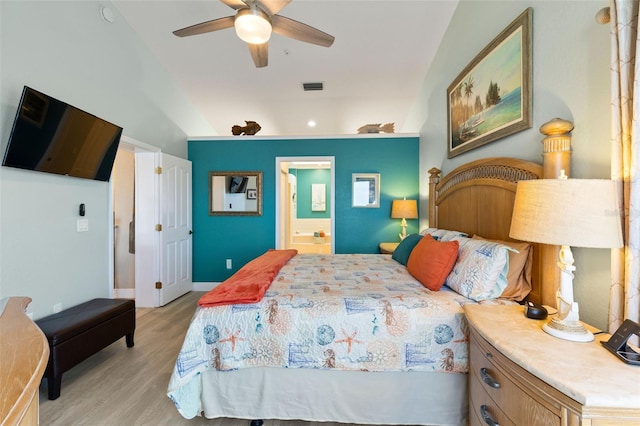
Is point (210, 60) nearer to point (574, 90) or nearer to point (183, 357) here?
point (183, 357)

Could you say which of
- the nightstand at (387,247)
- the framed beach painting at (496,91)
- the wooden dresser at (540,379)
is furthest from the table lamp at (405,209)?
the wooden dresser at (540,379)

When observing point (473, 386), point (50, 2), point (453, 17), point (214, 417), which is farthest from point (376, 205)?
point (50, 2)

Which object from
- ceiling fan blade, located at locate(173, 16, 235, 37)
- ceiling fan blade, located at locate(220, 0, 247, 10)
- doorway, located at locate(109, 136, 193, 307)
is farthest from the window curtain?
doorway, located at locate(109, 136, 193, 307)

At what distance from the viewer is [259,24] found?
1.83 m

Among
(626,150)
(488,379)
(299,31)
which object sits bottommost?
(488,379)

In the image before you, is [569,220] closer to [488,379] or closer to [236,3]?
[488,379]

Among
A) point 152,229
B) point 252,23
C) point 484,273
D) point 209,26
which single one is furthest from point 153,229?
point 484,273

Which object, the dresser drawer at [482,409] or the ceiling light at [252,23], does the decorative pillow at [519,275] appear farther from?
the ceiling light at [252,23]

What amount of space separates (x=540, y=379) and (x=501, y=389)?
25 centimetres

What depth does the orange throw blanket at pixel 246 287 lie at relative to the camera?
62.4 inches

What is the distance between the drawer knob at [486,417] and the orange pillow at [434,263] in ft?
2.25

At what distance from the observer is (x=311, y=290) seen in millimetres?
1798

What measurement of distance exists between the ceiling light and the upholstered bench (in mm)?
2456

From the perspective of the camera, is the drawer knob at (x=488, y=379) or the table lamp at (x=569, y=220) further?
the drawer knob at (x=488, y=379)
